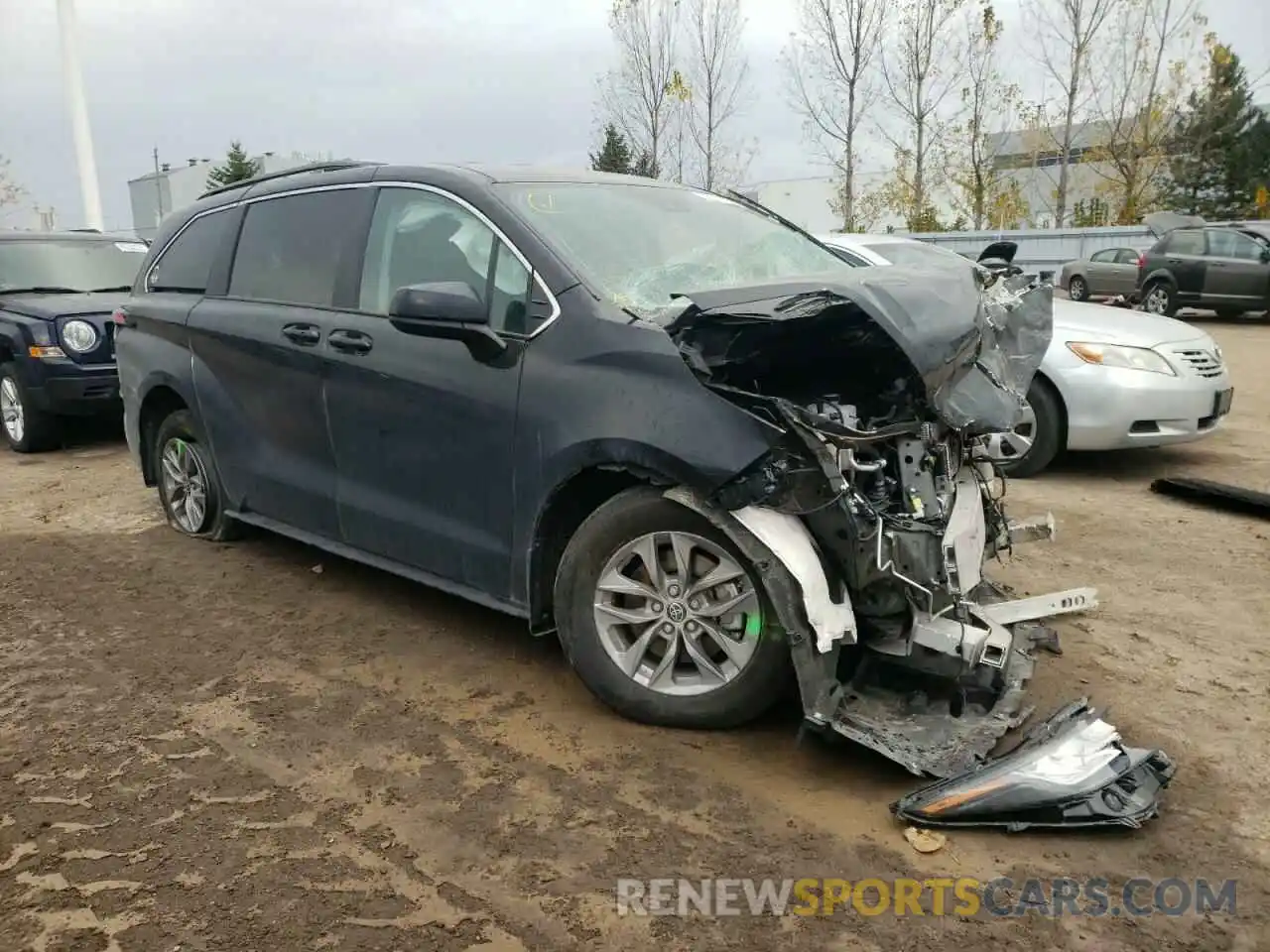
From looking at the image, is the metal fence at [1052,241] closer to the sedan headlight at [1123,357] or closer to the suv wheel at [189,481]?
the sedan headlight at [1123,357]

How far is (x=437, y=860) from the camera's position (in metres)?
2.61

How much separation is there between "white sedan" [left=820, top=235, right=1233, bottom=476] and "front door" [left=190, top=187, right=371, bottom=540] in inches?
128

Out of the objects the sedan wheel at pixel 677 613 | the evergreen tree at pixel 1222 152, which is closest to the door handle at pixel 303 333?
the sedan wheel at pixel 677 613

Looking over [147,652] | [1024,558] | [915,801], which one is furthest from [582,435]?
[1024,558]

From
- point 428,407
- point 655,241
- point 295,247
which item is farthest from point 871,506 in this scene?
point 295,247

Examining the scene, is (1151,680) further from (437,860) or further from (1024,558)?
(437,860)

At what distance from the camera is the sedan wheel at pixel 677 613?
10.00 ft

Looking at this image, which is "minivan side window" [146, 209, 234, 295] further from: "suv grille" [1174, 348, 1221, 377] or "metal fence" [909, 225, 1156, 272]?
"metal fence" [909, 225, 1156, 272]

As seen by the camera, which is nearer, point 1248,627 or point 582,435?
point 582,435

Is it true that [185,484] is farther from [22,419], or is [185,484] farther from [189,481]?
[22,419]

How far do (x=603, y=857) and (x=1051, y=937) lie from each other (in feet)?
3.60

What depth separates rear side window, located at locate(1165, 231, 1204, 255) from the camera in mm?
16766

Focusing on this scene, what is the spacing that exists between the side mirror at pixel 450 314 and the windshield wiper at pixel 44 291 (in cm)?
654

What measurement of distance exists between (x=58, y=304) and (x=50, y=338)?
18.4 inches
